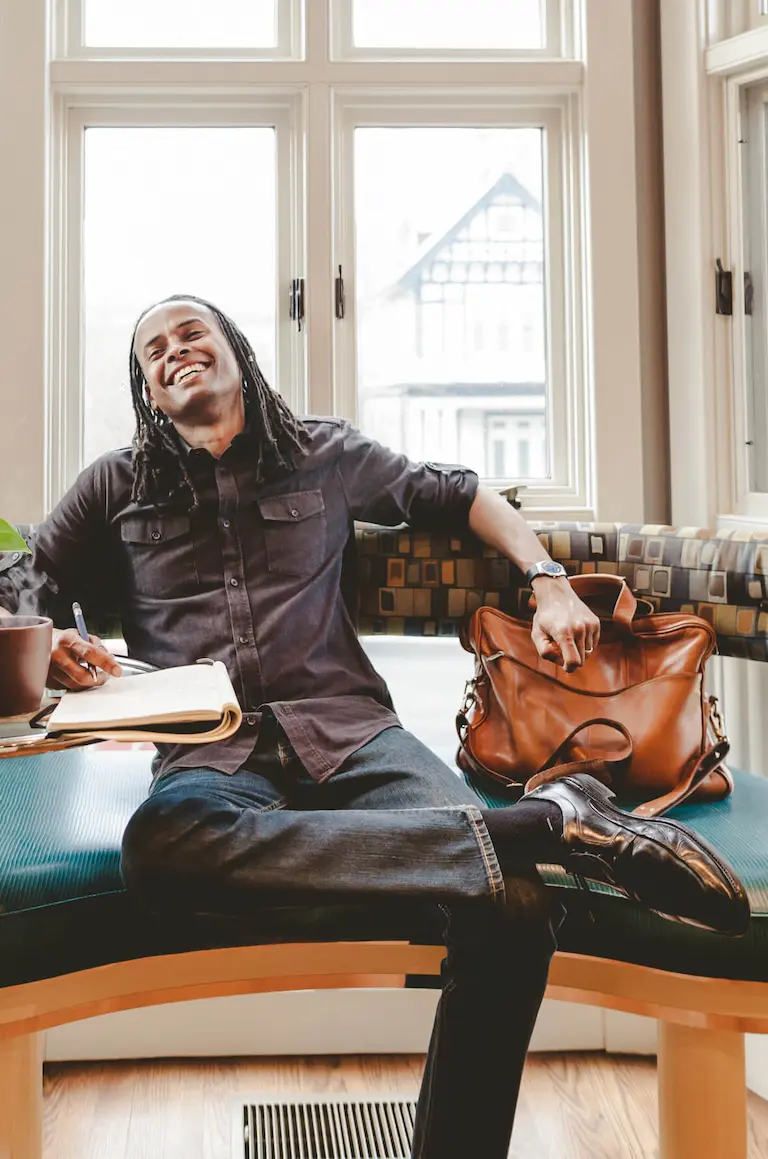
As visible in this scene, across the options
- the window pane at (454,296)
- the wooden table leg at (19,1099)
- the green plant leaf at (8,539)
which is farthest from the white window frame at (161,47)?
the wooden table leg at (19,1099)

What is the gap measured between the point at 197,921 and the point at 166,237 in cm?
159

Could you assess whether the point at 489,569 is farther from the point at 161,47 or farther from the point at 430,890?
the point at 161,47

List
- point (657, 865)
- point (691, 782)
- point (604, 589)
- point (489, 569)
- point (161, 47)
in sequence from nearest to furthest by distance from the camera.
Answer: point (657, 865) → point (691, 782) → point (604, 589) → point (489, 569) → point (161, 47)

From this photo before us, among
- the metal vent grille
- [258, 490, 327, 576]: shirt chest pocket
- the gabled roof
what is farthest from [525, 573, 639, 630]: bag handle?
the gabled roof

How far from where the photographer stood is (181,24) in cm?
221

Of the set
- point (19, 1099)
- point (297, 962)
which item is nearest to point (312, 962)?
point (297, 962)

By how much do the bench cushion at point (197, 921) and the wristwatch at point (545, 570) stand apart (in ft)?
1.45

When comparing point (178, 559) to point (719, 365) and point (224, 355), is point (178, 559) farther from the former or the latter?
point (719, 365)

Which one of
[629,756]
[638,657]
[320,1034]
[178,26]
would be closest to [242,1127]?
[320,1034]

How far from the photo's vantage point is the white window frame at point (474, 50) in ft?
7.14

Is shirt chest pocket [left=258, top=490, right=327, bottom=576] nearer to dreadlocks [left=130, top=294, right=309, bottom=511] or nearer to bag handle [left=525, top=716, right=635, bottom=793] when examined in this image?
dreadlocks [left=130, top=294, right=309, bottom=511]

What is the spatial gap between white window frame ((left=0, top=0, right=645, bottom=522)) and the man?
0.41 m

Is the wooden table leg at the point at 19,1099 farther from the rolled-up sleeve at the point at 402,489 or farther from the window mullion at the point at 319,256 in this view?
the window mullion at the point at 319,256

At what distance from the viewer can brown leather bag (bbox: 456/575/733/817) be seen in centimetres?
144
